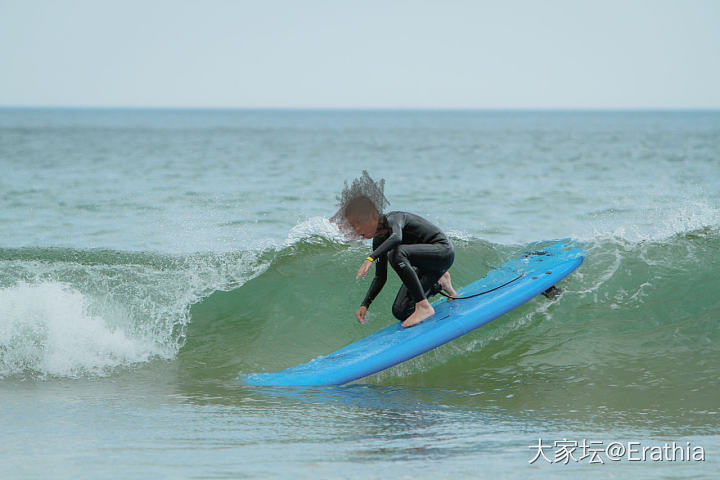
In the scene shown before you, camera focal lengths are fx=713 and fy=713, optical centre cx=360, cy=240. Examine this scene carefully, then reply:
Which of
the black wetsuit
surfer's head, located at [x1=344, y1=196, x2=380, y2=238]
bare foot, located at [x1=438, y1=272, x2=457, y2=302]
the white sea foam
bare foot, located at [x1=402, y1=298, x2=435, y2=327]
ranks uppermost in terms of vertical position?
surfer's head, located at [x1=344, y1=196, x2=380, y2=238]

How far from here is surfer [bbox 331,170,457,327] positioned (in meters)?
5.31

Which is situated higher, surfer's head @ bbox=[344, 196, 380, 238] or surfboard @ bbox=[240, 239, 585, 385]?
surfer's head @ bbox=[344, 196, 380, 238]

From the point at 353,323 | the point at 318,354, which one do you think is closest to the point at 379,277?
the point at 318,354

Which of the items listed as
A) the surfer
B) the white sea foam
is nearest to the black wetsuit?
the surfer

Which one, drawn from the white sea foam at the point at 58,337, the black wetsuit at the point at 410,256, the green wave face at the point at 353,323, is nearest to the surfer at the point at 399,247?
the black wetsuit at the point at 410,256

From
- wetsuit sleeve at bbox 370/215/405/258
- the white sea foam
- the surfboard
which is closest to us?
wetsuit sleeve at bbox 370/215/405/258

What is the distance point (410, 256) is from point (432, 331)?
0.61m

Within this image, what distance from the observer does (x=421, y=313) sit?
18.8ft

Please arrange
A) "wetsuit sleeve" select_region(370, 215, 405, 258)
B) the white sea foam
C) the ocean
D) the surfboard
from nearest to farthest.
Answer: the ocean, "wetsuit sleeve" select_region(370, 215, 405, 258), the surfboard, the white sea foam

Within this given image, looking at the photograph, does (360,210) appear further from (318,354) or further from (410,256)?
(318,354)

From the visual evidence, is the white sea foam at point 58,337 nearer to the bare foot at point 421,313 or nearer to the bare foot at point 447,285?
the bare foot at point 421,313

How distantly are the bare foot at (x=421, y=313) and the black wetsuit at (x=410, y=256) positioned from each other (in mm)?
55

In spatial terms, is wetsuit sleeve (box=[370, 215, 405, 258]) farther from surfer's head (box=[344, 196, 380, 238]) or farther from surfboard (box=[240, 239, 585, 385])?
surfboard (box=[240, 239, 585, 385])

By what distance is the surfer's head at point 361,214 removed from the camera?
17.4 feet
